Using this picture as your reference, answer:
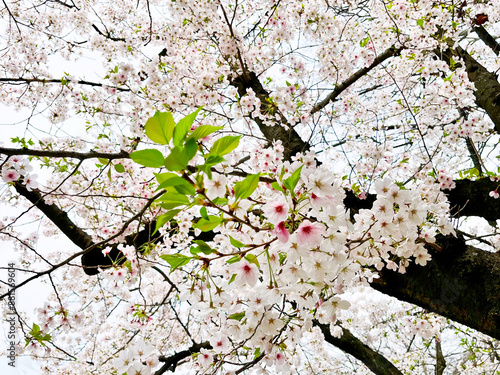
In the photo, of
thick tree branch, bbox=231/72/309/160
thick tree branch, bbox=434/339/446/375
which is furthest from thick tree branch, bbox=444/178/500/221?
thick tree branch, bbox=434/339/446/375

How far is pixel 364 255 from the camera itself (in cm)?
127

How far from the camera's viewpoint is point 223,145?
0.82 m

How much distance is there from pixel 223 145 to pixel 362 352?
3.81 m

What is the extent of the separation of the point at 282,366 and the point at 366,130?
300 cm

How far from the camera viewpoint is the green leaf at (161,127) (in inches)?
28.9

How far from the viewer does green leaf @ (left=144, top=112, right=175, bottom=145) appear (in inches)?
28.9

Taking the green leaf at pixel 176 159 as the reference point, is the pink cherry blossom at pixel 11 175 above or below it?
above

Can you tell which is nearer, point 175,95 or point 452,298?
point 452,298

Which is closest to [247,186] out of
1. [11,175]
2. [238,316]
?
[238,316]

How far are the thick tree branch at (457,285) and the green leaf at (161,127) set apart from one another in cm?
153

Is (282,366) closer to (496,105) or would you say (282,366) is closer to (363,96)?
(496,105)

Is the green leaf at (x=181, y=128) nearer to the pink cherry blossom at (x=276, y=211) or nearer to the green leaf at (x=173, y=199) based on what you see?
the green leaf at (x=173, y=199)

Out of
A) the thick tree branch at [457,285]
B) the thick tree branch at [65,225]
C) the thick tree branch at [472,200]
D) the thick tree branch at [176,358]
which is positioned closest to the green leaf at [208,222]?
the thick tree branch at [457,285]

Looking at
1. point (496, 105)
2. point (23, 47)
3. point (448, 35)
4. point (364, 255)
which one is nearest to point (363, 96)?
point (448, 35)
